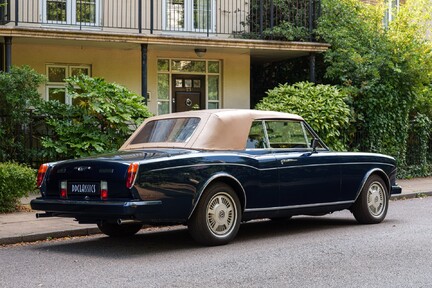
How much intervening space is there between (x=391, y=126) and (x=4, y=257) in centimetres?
1355

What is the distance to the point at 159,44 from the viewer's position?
18656 mm

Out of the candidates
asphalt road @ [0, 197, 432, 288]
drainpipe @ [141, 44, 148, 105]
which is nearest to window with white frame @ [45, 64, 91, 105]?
drainpipe @ [141, 44, 148, 105]

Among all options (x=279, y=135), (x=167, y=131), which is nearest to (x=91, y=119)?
(x=167, y=131)

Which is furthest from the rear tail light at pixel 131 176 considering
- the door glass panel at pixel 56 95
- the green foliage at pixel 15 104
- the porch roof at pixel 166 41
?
the door glass panel at pixel 56 95

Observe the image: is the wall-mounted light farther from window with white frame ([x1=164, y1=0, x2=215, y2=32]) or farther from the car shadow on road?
the car shadow on road

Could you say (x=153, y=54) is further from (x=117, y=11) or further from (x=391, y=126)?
(x=391, y=126)

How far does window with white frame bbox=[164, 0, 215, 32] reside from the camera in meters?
20.3

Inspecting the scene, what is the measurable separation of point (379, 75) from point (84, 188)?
41.2 feet

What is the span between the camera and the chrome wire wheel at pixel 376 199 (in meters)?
11.2

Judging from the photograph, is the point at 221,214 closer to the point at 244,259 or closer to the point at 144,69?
the point at 244,259

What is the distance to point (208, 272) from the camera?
296 inches

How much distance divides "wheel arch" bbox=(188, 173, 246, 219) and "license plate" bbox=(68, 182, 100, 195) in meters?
1.12

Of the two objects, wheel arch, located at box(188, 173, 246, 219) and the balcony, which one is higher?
the balcony

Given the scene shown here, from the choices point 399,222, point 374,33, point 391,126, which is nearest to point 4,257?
point 399,222
